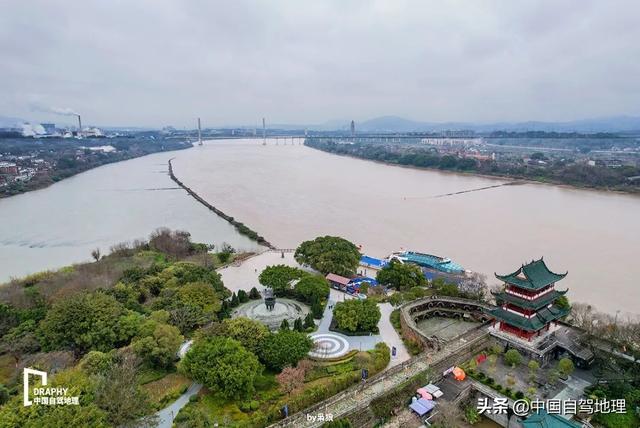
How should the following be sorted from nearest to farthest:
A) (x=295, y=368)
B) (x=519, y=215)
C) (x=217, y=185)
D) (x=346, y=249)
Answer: (x=295, y=368) < (x=346, y=249) < (x=519, y=215) < (x=217, y=185)

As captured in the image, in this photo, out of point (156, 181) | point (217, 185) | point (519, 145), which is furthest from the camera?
point (519, 145)

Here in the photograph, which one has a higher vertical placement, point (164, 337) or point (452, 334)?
point (164, 337)

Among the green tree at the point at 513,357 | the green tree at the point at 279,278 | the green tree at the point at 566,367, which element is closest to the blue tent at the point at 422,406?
the green tree at the point at 513,357

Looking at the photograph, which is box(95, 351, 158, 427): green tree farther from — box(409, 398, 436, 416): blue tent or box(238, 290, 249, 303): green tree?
box(238, 290, 249, 303): green tree

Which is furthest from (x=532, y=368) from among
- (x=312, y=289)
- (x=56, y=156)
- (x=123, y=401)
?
(x=56, y=156)

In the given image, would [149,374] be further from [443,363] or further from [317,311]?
[443,363]

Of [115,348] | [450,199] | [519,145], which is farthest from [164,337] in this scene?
[519,145]

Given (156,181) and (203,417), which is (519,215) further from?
(156,181)
